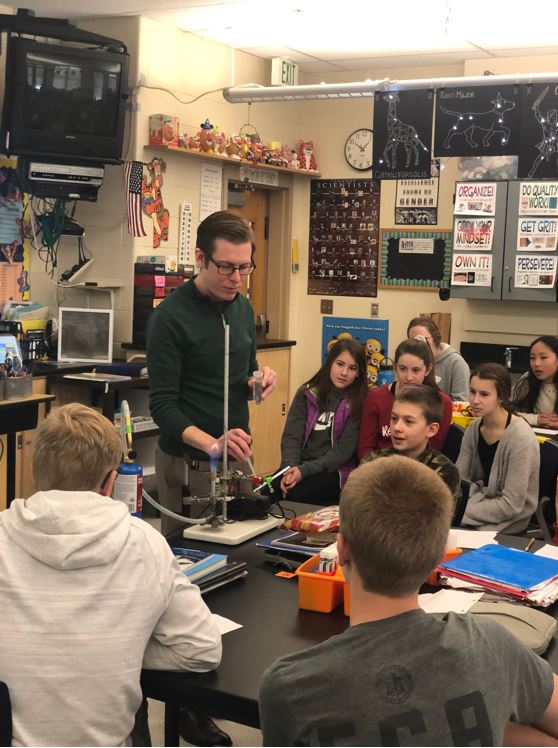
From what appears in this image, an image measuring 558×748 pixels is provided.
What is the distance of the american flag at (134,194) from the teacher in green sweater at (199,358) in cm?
289

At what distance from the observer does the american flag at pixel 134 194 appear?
566 centimetres

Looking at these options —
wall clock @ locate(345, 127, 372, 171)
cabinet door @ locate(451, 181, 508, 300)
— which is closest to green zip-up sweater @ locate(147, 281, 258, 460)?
cabinet door @ locate(451, 181, 508, 300)

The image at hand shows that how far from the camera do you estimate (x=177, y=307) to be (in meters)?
2.84

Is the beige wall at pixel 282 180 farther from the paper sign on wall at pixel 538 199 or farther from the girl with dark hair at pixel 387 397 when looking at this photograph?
the girl with dark hair at pixel 387 397

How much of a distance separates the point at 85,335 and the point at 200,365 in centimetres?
291

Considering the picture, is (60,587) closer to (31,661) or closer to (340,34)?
(31,661)

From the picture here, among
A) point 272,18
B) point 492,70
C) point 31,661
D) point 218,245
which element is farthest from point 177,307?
point 492,70

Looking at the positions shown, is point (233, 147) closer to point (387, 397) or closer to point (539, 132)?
point (539, 132)

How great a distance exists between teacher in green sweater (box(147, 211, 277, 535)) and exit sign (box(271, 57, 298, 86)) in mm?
4030

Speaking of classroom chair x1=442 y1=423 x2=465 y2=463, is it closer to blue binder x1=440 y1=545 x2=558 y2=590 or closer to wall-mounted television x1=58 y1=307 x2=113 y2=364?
A: blue binder x1=440 y1=545 x2=558 y2=590

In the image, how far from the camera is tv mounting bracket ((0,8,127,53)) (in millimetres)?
5191

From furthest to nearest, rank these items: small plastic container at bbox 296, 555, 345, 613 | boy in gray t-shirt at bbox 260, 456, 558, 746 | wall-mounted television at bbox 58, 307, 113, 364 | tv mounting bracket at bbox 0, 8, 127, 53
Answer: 1. wall-mounted television at bbox 58, 307, 113, 364
2. tv mounting bracket at bbox 0, 8, 127, 53
3. small plastic container at bbox 296, 555, 345, 613
4. boy in gray t-shirt at bbox 260, 456, 558, 746

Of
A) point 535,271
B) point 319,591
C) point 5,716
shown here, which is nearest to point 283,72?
point 535,271

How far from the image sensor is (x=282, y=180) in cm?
721
